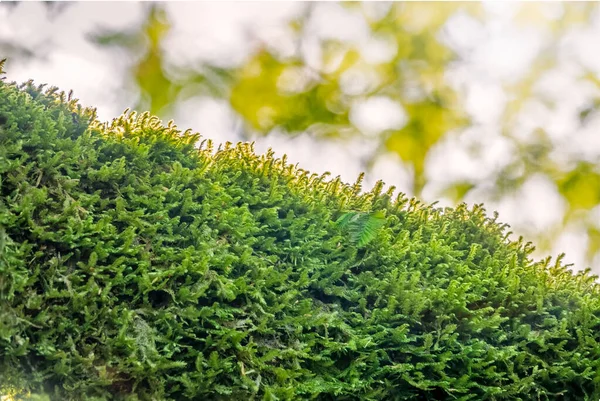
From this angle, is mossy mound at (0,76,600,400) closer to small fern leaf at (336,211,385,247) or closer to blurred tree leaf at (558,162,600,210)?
small fern leaf at (336,211,385,247)

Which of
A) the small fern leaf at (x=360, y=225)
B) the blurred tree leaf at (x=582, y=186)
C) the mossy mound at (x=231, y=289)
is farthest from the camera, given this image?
the blurred tree leaf at (x=582, y=186)

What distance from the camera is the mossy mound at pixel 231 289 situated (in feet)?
2.59

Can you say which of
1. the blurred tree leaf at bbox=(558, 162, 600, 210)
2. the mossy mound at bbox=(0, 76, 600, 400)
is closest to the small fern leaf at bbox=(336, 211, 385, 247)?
the mossy mound at bbox=(0, 76, 600, 400)

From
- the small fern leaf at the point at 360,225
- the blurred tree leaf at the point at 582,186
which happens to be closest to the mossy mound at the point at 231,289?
the small fern leaf at the point at 360,225

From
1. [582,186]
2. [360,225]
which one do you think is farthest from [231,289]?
[582,186]

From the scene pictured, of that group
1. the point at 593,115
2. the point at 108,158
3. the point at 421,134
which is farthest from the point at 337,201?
the point at 593,115

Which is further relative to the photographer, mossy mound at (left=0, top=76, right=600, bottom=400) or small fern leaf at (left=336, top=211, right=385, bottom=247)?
small fern leaf at (left=336, top=211, right=385, bottom=247)

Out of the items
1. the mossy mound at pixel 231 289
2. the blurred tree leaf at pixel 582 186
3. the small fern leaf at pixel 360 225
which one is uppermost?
the blurred tree leaf at pixel 582 186

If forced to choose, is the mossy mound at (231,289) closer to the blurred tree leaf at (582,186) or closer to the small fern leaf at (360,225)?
the small fern leaf at (360,225)

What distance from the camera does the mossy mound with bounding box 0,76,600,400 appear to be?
790 millimetres

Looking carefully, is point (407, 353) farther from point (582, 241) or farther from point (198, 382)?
point (582, 241)

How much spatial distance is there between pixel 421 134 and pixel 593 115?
3.99 feet

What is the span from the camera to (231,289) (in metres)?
0.91

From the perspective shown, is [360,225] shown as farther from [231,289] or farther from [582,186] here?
[582,186]
